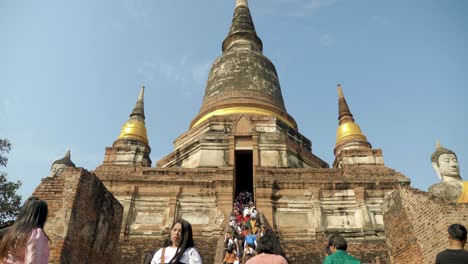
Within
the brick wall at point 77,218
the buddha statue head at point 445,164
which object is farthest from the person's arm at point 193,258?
the buddha statue head at point 445,164

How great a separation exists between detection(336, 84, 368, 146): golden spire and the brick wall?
1377 cm

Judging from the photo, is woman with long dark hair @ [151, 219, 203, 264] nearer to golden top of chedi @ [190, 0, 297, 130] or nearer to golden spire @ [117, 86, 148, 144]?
golden top of chedi @ [190, 0, 297, 130]

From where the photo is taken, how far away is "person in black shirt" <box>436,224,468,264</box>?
328 centimetres

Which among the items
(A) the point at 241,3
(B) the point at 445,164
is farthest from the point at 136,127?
(A) the point at 241,3

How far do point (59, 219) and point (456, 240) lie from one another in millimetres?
5880

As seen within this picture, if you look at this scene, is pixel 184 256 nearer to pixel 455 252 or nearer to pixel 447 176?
pixel 455 252

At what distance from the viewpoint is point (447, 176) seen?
10133 millimetres

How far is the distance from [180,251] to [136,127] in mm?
16480

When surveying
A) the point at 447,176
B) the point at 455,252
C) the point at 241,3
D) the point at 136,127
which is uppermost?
the point at 241,3

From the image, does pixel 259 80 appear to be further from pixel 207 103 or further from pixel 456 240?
pixel 456 240

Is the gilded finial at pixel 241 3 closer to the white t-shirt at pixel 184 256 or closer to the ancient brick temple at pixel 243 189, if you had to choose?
the ancient brick temple at pixel 243 189

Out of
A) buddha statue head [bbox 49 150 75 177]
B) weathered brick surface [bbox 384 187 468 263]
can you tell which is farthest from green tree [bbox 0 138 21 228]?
weathered brick surface [bbox 384 187 468 263]

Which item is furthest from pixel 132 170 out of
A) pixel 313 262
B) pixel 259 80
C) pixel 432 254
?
pixel 432 254

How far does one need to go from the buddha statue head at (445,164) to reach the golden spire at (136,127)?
13.2 m
